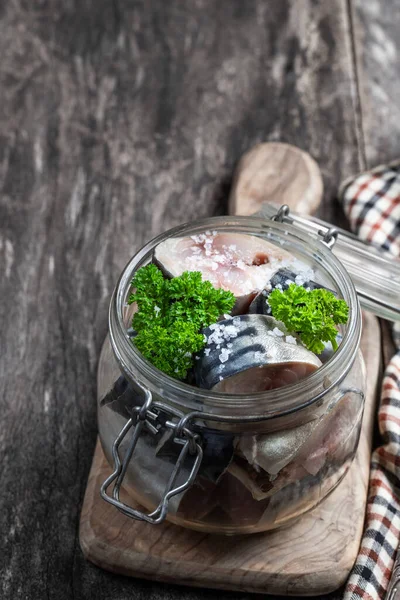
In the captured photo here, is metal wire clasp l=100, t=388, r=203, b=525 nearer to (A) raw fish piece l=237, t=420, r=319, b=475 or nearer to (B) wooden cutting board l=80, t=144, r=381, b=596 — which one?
(A) raw fish piece l=237, t=420, r=319, b=475

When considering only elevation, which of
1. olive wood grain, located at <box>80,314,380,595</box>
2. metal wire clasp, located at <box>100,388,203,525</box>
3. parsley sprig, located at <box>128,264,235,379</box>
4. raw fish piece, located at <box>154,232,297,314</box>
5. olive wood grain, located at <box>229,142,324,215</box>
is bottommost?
olive wood grain, located at <box>80,314,380,595</box>

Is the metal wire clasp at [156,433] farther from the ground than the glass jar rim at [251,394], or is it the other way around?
the glass jar rim at [251,394]

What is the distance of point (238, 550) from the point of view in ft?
3.57

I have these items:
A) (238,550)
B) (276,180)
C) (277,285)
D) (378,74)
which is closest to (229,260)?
(277,285)

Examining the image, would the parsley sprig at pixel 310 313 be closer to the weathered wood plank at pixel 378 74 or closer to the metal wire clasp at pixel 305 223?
the metal wire clasp at pixel 305 223

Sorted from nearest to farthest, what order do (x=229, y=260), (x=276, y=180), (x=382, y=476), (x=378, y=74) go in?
1. (x=229, y=260)
2. (x=382, y=476)
3. (x=276, y=180)
4. (x=378, y=74)

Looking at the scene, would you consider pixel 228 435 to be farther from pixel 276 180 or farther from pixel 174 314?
pixel 276 180

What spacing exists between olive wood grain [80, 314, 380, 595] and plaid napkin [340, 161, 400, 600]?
2 cm

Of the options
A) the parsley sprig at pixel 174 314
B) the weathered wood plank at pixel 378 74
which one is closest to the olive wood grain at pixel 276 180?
the weathered wood plank at pixel 378 74

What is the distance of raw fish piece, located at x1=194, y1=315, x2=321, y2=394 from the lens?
0.91m

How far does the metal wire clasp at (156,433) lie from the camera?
0.91 meters

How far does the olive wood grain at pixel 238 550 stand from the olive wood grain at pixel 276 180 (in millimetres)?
600

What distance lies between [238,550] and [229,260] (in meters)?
0.40

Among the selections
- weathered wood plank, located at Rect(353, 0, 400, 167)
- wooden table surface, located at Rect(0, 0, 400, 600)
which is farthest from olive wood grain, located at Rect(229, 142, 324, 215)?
weathered wood plank, located at Rect(353, 0, 400, 167)
